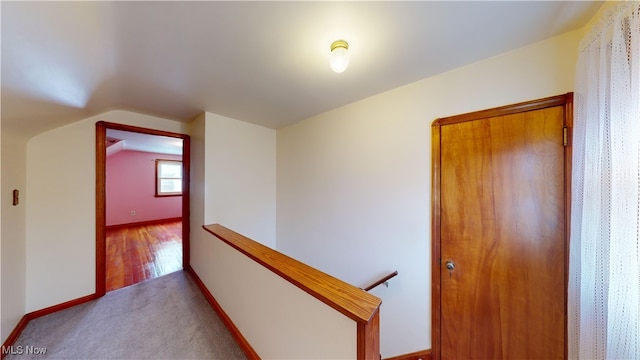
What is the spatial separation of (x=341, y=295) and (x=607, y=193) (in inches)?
51.8

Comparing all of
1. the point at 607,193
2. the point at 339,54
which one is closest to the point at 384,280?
the point at 607,193

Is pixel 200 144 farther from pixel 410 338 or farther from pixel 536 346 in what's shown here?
pixel 536 346

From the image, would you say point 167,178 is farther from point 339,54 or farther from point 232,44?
point 339,54

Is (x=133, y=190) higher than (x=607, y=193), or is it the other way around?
(x=607, y=193)

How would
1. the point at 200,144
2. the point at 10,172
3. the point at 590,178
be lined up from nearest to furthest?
the point at 590,178
the point at 10,172
the point at 200,144

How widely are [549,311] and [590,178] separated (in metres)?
0.89

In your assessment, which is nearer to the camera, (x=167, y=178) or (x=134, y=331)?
(x=134, y=331)

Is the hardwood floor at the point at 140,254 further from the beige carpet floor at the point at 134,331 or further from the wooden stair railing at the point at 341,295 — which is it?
the wooden stair railing at the point at 341,295

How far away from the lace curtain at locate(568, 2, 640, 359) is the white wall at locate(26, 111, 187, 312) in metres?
4.03

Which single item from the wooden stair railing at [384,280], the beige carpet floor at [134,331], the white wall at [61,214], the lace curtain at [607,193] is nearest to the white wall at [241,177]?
the beige carpet floor at [134,331]

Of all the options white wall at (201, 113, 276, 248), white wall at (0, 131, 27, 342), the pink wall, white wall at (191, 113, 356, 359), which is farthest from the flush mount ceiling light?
the pink wall

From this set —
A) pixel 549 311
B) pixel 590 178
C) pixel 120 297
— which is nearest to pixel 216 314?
pixel 120 297

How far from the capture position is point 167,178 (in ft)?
21.9

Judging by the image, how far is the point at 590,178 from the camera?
100 centimetres
